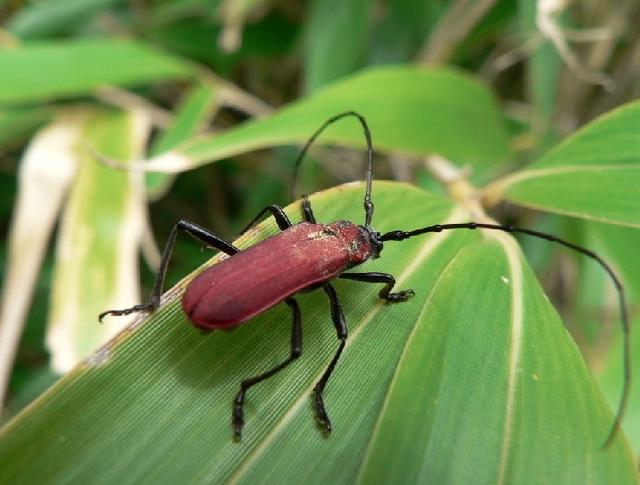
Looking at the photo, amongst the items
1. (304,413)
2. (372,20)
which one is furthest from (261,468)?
(372,20)

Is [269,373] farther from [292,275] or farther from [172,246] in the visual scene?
[172,246]

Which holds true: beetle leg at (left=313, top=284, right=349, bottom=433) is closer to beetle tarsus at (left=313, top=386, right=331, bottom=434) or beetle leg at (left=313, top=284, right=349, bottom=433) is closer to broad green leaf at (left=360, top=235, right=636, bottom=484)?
beetle tarsus at (left=313, top=386, right=331, bottom=434)

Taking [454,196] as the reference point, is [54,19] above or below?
above

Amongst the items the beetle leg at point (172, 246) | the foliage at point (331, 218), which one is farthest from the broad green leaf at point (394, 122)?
the beetle leg at point (172, 246)

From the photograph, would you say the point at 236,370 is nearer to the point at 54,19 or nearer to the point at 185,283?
the point at 185,283

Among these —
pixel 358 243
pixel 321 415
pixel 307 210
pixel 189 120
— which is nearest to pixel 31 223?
pixel 189 120

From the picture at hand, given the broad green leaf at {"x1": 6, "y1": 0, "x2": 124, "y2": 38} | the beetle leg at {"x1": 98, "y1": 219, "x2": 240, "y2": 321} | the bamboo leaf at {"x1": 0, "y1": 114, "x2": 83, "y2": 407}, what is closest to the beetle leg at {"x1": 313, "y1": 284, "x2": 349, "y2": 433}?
the beetle leg at {"x1": 98, "y1": 219, "x2": 240, "y2": 321}
